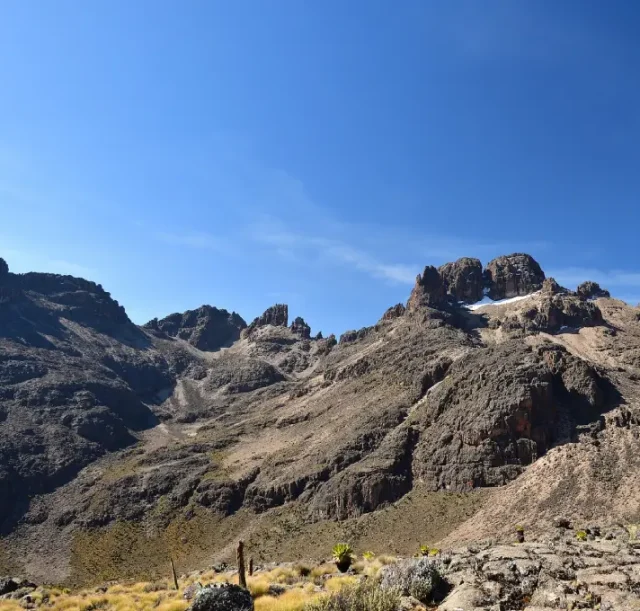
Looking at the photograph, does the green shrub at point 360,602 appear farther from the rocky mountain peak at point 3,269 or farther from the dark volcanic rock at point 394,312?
the rocky mountain peak at point 3,269

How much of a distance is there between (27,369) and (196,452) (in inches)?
2749

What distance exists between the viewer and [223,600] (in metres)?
15.2

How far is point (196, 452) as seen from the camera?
112125 mm

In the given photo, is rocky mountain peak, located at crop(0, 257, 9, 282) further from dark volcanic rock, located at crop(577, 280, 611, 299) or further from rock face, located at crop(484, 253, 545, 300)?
dark volcanic rock, located at crop(577, 280, 611, 299)

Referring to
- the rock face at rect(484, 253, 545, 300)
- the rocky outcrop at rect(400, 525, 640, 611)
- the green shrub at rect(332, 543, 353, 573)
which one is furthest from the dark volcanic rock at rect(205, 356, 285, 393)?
the rocky outcrop at rect(400, 525, 640, 611)

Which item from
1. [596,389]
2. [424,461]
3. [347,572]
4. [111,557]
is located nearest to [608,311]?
[596,389]

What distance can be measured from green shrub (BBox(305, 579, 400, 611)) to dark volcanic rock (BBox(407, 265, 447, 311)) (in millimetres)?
139164

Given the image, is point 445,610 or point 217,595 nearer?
point 445,610

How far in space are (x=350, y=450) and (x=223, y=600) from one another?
71.5 meters

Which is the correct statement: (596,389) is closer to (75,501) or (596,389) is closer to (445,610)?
(445,610)

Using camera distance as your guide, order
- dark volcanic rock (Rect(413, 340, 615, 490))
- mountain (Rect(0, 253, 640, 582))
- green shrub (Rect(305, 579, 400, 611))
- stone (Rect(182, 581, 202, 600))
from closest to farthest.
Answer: green shrub (Rect(305, 579, 400, 611))
stone (Rect(182, 581, 202, 600))
mountain (Rect(0, 253, 640, 582))
dark volcanic rock (Rect(413, 340, 615, 490))

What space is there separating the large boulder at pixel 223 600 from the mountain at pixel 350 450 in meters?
45.3

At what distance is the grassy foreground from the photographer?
18.4 m

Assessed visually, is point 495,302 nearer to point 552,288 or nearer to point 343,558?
point 552,288
